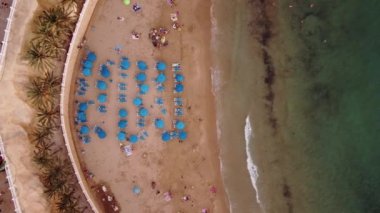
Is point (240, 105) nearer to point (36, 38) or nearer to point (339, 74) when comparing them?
point (339, 74)

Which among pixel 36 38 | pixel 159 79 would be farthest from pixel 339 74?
pixel 36 38

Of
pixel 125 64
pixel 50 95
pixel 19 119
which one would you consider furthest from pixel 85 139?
pixel 125 64

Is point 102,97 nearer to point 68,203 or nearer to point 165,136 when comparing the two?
point 165,136

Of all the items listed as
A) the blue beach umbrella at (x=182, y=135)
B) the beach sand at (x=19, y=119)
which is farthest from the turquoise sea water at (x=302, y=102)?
the beach sand at (x=19, y=119)

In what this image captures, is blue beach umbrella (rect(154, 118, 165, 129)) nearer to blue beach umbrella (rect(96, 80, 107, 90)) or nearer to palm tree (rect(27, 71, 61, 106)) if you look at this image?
blue beach umbrella (rect(96, 80, 107, 90))

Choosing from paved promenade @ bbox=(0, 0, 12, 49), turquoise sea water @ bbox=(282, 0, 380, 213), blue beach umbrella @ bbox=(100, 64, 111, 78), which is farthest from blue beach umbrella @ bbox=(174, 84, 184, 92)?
paved promenade @ bbox=(0, 0, 12, 49)

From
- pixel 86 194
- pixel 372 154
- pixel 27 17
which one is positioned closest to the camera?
pixel 27 17
